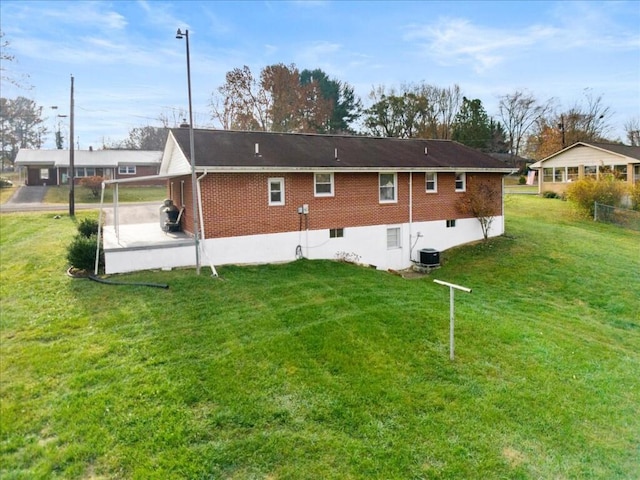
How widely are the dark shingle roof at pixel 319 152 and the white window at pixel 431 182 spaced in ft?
1.38

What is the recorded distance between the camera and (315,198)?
1507cm

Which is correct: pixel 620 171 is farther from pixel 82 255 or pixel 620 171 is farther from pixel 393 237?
pixel 82 255

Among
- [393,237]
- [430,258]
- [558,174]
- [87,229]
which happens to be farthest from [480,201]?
[558,174]

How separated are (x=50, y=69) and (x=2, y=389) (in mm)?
18935

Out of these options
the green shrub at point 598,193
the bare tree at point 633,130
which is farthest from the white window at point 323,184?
the bare tree at point 633,130

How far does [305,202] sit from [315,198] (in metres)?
0.43

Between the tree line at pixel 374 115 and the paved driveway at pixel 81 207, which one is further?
the tree line at pixel 374 115

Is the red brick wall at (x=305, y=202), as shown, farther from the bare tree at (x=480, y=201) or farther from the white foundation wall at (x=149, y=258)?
the white foundation wall at (x=149, y=258)

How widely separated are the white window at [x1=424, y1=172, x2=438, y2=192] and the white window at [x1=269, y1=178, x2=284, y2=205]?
6.51 metres

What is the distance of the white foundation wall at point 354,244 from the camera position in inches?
531

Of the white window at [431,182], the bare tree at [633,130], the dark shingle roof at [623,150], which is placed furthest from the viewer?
the bare tree at [633,130]

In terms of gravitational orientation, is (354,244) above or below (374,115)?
below

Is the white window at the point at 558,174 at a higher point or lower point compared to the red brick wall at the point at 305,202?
higher

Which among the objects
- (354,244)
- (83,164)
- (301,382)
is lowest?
(301,382)
